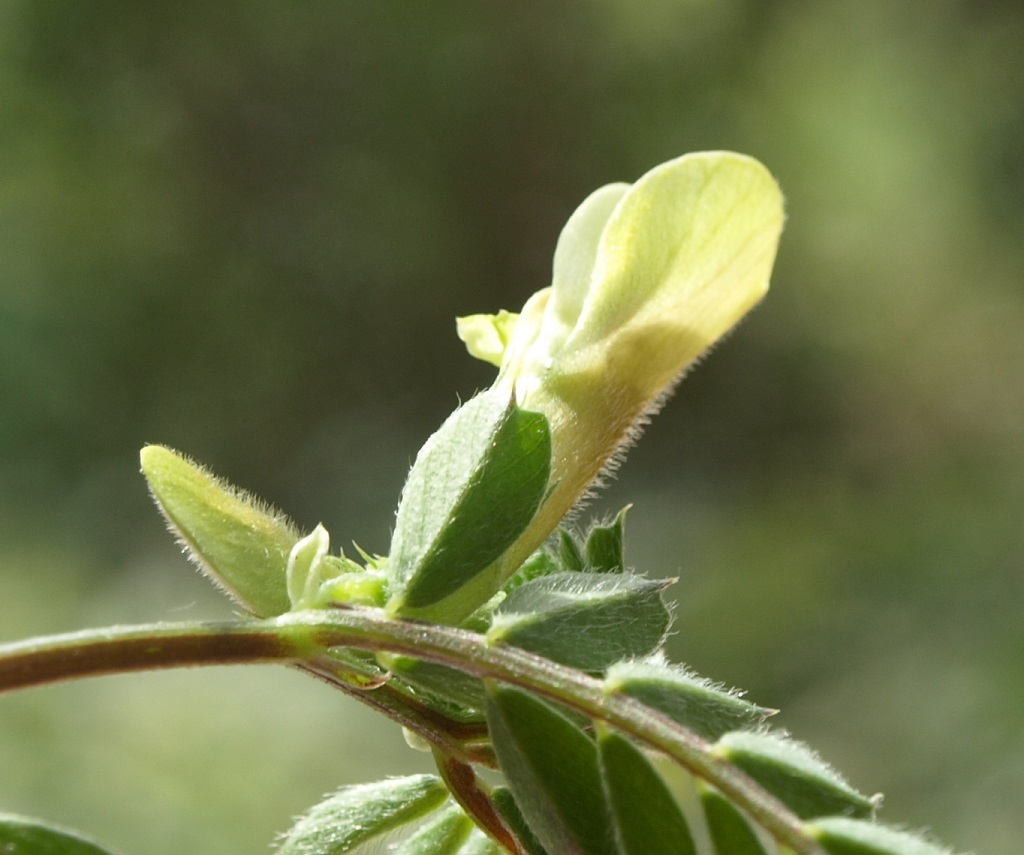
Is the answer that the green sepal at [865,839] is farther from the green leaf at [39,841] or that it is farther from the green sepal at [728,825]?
the green leaf at [39,841]

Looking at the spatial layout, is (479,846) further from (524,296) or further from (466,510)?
(524,296)

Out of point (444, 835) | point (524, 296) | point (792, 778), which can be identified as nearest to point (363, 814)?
point (444, 835)

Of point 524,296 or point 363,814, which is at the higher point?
point 524,296

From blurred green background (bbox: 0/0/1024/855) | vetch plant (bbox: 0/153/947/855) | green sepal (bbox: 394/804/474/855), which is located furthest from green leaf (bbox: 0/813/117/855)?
blurred green background (bbox: 0/0/1024/855)

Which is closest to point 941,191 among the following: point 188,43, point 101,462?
point 188,43

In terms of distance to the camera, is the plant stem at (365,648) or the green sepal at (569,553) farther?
the green sepal at (569,553)

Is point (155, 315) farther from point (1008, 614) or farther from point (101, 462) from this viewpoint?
point (1008, 614)

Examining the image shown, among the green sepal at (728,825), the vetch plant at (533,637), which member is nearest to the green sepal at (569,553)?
the vetch plant at (533,637)
